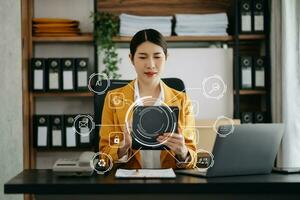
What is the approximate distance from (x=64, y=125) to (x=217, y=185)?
225 centimetres

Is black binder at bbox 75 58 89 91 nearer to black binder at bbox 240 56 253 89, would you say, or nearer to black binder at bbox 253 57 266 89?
black binder at bbox 240 56 253 89

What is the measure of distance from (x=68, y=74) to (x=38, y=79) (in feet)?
0.73

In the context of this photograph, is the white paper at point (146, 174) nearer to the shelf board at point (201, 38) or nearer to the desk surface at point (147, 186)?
the desk surface at point (147, 186)

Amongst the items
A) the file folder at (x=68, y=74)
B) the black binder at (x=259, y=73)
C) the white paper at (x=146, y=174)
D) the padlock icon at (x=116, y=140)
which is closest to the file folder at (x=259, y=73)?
the black binder at (x=259, y=73)

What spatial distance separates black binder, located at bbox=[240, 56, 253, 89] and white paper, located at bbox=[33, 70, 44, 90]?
4.71 ft

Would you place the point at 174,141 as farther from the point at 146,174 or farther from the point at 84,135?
the point at 84,135

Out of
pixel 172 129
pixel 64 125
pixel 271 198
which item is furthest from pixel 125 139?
pixel 64 125

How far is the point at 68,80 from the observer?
3.76 meters

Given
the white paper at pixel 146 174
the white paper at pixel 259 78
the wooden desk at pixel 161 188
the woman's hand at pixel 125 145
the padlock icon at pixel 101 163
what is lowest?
the wooden desk at pixel 161 188

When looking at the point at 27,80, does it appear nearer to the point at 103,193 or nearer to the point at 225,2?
the point at 225,2

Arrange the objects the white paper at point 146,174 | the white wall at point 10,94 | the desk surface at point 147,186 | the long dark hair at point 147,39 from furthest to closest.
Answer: the white wall at point 10,94 < the long dark hair at point 147,39 < the white paper at point 146,174 < the desk surface at point 147,186

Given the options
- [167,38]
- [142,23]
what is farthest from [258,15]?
[142,23]

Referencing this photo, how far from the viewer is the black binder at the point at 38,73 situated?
3.76 m

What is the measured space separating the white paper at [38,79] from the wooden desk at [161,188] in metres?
2.08
